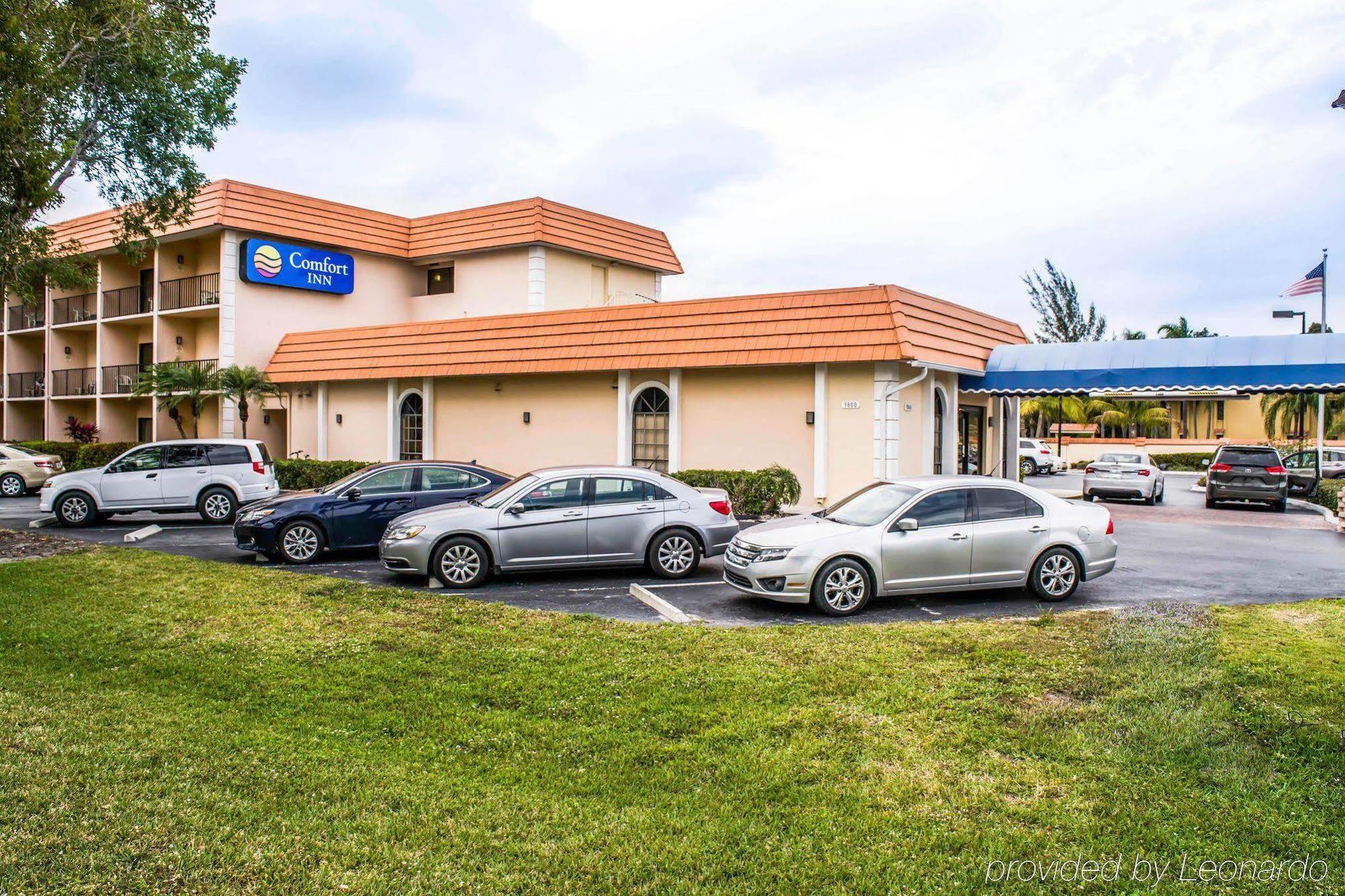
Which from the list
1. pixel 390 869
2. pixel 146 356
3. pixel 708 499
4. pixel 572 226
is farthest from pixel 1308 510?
pixel 146 356

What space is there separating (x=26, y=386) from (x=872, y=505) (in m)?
37.3

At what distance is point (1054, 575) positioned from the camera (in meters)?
10.2

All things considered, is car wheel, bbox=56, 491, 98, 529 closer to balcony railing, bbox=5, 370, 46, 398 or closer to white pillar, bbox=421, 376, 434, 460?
white pillar, bbox=421, 376, 434, 460

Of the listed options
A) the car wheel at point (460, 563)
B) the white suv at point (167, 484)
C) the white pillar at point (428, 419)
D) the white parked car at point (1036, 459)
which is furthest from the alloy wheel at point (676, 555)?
the white parked car at point (1036, 459)

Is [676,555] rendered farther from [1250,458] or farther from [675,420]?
[1250,458]

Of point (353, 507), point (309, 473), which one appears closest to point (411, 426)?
point (309, 473)

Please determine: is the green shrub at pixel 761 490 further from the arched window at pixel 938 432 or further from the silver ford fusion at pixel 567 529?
the silver ford fusion at pixel 567 529

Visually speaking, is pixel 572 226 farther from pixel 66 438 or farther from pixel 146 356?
pixel 66 438

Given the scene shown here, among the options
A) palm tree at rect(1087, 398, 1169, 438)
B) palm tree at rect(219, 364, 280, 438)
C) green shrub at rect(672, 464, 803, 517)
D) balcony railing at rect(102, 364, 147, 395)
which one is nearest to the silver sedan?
green shrub at rect(672, 464, 803, 517)

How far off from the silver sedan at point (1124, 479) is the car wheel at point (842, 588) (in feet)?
57.8

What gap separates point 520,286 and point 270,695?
23.1 m

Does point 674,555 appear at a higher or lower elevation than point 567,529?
lower

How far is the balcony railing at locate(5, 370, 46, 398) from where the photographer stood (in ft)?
116

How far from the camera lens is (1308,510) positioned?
23.1 m
